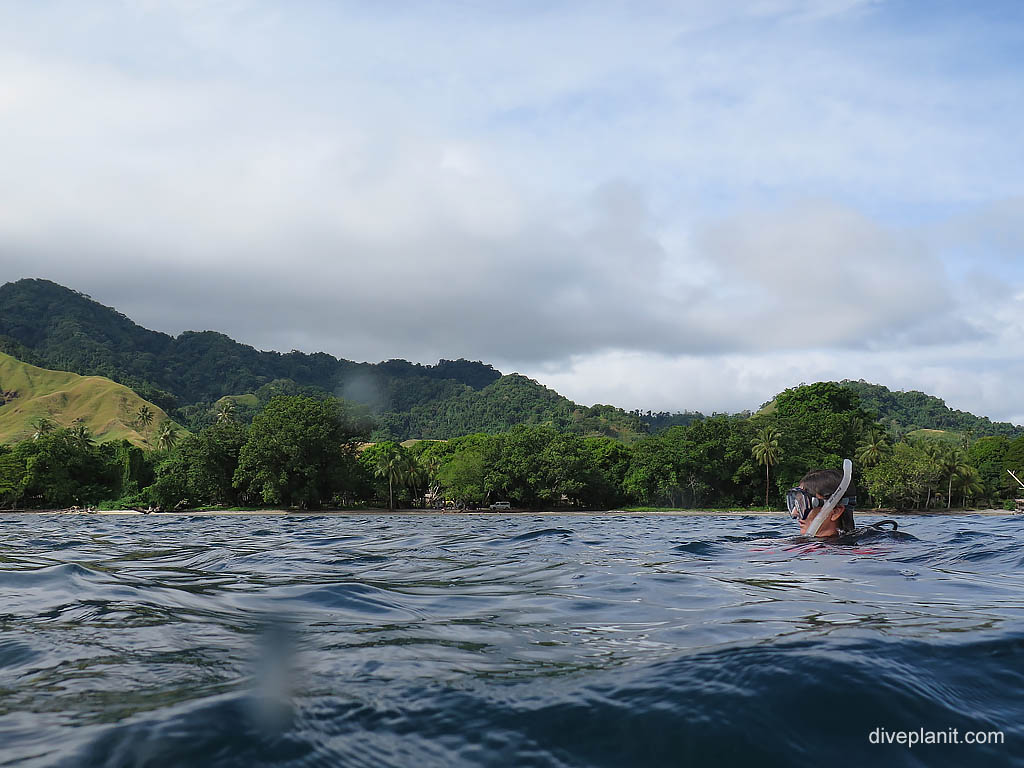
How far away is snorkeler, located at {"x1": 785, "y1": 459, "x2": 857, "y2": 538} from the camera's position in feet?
34.7

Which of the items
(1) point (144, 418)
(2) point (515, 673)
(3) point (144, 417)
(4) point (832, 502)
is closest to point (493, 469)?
(4) point (832, 502)

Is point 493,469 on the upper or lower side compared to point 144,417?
lower

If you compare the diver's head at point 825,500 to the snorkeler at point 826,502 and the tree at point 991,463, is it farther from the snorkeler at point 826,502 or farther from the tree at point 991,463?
the tree at point 991,463

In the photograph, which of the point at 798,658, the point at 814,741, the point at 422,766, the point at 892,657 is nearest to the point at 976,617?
the point at 892,657

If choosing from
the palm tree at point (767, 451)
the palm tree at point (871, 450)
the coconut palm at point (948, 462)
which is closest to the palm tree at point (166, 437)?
the palm tree at point (767, 451)

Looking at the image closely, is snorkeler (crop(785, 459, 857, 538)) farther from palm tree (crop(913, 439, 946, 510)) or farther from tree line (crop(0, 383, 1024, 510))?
palm tree (crop(913, 439, 946, 510))

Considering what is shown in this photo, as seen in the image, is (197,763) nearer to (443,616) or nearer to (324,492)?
(443,616)

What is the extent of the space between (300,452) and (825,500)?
236 ft

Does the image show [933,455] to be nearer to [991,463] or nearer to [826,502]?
[991,463]

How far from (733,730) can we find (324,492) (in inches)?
3244

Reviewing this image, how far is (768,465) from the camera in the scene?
83.2 meters

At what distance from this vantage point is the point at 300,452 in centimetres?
7712

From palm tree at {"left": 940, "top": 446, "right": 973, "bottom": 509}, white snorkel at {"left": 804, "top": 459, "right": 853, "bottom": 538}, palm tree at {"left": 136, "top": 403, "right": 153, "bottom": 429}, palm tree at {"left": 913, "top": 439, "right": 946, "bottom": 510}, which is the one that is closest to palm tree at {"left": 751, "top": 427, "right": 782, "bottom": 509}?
palm tree at {"left": 913, "top": 439, "right": 946, "bottom": 510}

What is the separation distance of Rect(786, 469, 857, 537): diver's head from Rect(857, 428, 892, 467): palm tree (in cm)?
8479
